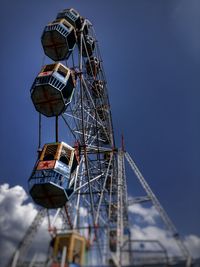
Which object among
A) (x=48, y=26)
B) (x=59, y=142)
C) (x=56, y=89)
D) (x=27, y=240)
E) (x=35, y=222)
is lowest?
(x=27, y=240)

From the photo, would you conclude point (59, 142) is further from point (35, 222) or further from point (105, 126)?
point (105, 126)

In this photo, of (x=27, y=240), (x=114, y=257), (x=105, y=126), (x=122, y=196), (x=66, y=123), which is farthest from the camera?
(x=105, y=126)

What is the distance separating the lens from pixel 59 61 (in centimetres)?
2878

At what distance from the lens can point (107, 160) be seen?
31891 millimetres

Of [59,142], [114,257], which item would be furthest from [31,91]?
[114,257]

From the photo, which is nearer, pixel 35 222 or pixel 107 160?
pixel 35 222

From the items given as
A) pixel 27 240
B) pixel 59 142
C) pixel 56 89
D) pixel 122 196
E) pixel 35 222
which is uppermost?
pixel 56 89

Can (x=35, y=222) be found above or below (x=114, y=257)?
above

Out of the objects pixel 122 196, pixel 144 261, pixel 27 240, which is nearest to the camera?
pixel 144 261

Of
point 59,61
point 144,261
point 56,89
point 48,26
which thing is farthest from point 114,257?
point 48,26

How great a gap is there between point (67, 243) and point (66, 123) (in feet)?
43.3

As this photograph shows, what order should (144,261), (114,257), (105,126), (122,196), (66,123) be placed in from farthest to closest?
(105,126) → (66,123) → (122,196) → (114,257) → (144,261)

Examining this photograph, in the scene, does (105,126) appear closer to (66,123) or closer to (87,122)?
(87,122)

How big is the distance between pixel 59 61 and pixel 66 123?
20.6 ft
